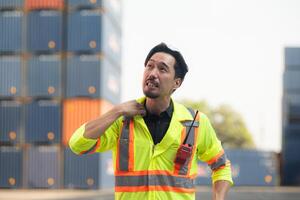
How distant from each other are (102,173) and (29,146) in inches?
154

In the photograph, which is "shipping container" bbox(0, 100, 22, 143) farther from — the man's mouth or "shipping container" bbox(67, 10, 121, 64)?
the man's mouth

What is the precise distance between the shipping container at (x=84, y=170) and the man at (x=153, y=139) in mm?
26945

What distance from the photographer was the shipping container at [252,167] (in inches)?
1671

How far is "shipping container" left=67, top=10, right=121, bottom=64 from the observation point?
30.2 m

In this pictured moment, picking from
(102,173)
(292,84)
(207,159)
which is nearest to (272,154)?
(292,84)

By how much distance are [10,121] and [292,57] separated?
2294 centimetres

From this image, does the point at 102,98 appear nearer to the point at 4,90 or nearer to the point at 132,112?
the point at 4,90

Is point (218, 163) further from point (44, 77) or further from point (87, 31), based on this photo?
point (44, 77)

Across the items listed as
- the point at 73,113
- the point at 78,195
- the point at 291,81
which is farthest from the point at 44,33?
the point at 291,81

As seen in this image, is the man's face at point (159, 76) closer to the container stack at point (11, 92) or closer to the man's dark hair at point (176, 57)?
the man's dark hair at point (176, 57)

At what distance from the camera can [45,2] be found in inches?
1219

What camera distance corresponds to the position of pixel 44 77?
100ft

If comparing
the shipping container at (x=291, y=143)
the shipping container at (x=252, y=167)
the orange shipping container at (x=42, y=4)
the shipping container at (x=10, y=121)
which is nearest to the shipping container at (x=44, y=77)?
the shipping container at (x=10, y=121)

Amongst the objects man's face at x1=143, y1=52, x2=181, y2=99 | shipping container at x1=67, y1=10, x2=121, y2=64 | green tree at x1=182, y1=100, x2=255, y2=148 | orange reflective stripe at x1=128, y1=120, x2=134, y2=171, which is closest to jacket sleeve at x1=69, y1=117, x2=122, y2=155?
orange reflective stripe at x1=128, y1=120, x2=134, y2=171
